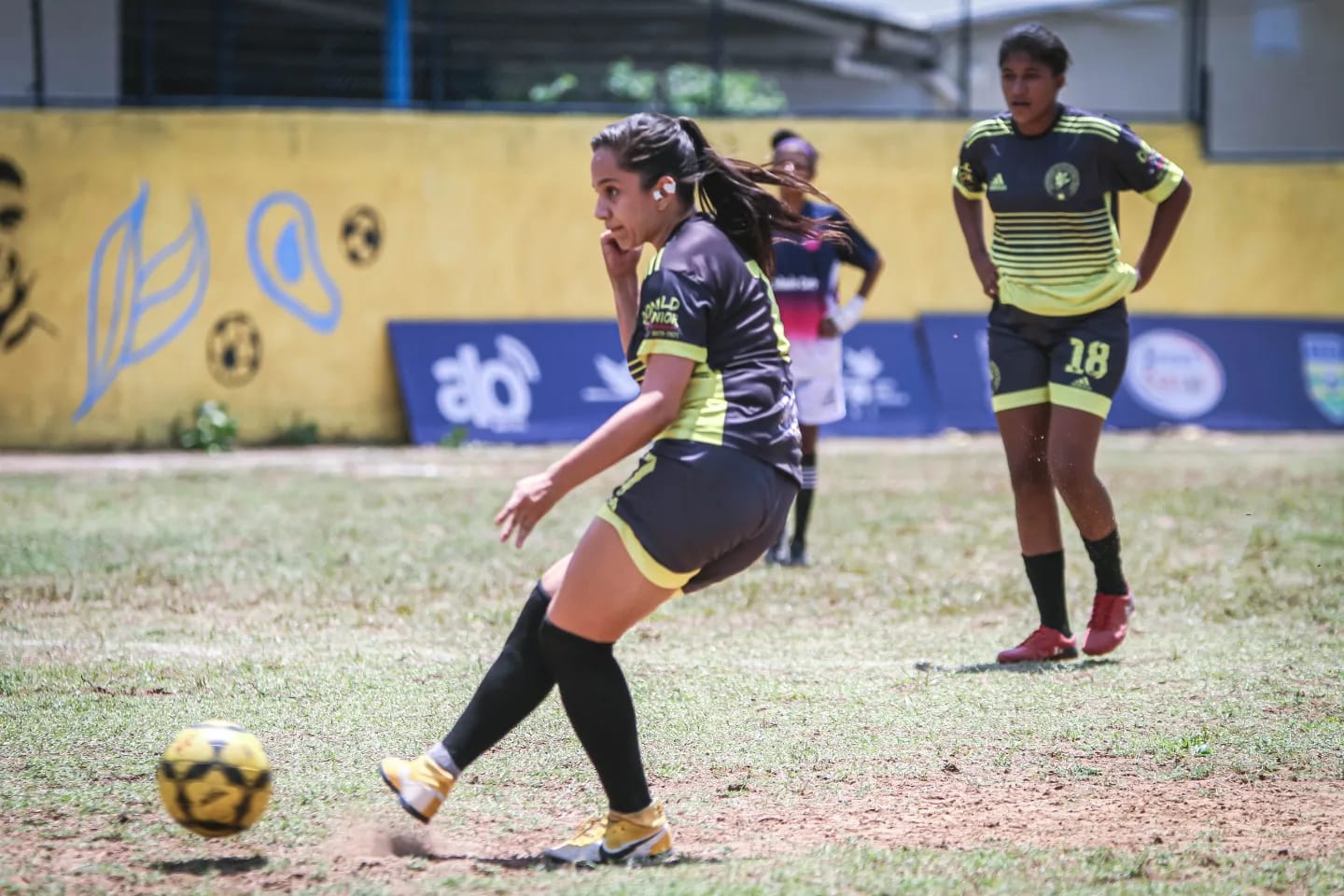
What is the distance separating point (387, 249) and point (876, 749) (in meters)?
12.8

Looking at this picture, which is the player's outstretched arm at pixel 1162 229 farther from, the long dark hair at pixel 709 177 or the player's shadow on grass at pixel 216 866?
the player's shadow on grass at pixel 216 866

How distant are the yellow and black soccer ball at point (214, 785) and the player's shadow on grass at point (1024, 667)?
10.5ft

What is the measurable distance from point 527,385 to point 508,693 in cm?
1310

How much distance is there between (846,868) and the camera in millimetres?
4105

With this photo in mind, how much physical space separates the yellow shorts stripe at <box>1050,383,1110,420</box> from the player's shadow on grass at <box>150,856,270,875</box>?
12.3ft

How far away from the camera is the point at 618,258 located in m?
4.53

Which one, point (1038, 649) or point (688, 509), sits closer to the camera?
point (688, 509)

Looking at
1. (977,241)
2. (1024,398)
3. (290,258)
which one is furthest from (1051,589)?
(290,258)

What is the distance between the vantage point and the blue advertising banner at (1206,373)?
711 inches

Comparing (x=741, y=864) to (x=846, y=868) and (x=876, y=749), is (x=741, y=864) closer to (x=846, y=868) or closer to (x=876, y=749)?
(x=846, y=868)

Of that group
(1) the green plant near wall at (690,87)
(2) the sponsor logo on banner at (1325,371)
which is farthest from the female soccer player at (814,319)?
(2) the sponsor logo on banner at (1325,371)

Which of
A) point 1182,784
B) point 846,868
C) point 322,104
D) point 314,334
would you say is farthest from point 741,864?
point 322,104

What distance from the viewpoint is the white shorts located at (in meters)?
9.71

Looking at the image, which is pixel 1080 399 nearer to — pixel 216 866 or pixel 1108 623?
pixel 1108 623
